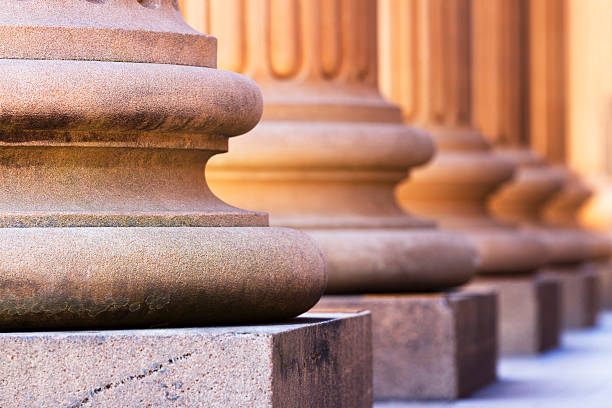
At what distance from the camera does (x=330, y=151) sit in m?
20.0

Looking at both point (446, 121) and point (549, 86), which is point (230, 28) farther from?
point (549, 86)

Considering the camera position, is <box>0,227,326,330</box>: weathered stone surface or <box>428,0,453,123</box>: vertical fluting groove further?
<box>428,0,453,123</box>: vertical fluting groove

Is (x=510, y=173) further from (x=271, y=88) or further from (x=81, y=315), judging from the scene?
(x=81, y=315)

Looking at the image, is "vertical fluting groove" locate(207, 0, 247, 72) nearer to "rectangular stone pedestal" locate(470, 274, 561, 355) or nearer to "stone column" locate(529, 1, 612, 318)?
"rectangular stone pedestal" locate(470, 274, 561, 355)

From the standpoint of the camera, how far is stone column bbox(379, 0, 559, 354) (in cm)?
2722

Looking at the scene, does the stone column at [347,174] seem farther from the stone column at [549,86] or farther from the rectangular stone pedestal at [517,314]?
the stone column at [549,86]

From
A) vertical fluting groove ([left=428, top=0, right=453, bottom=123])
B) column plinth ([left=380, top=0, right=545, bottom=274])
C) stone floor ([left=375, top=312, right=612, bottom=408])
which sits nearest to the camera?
stone floor ([left=375, top=312, right=612, bottom=408])

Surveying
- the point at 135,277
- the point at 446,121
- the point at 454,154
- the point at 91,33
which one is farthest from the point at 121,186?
the point at 446,121

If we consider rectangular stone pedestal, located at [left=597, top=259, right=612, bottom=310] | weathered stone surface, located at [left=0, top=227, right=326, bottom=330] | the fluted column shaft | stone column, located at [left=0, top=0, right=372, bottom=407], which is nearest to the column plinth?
the fluted column shaft

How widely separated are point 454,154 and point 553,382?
666cm

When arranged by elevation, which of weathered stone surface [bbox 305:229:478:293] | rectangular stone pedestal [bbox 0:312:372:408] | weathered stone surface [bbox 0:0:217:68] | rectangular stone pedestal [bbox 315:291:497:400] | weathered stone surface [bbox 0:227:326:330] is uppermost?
weathered stone surface [bbox 0:0:217:68]

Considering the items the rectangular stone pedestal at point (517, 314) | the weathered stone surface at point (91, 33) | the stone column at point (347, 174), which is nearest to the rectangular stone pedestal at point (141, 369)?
the weathered stone surface at point (91, 33)

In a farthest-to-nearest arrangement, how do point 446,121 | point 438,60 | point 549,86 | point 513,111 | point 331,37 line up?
1. point 549,86
2. point 513,111
3. point 446,121
4. point 438,60
5. point 331,37

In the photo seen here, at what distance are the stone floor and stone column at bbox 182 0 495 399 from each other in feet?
1.54
